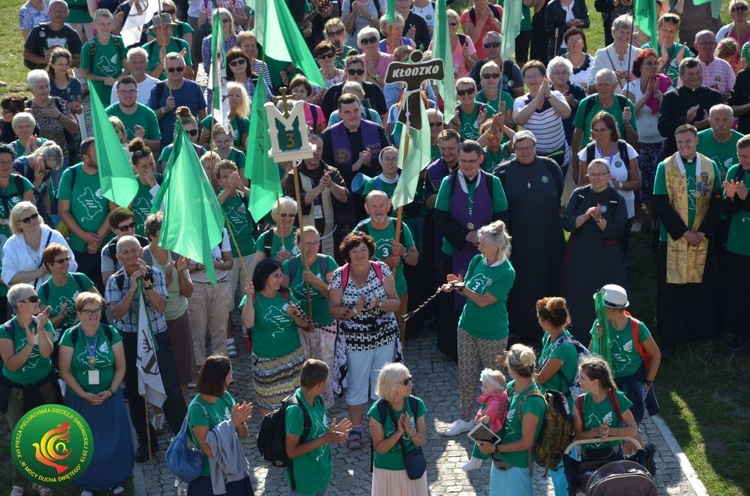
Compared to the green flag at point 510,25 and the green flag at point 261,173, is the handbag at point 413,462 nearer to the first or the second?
the green flag at point 261,173

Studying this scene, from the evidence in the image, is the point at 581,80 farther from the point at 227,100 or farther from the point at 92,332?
the point at 92,332

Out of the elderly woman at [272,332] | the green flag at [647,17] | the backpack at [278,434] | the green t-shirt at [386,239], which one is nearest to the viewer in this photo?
the backpack at [278,434]

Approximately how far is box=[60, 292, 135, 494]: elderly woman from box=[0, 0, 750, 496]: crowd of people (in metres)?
0.02

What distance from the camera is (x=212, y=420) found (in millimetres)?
8586

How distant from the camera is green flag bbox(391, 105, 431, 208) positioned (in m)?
10.9

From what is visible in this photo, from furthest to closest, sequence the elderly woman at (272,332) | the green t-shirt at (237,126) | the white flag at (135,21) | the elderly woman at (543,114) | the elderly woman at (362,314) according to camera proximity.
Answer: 1. the white flag at (135,21)
2. the green t-shirt at (237,126)
3. the elderly woman at (543,114)
4. the elderly woman at (362,314)
5. the elderly woman at (272,332)

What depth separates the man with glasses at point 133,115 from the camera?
43.5 feet

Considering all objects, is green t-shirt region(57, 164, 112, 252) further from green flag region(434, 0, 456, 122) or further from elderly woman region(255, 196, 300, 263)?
green flag region(434, 0, 456, 122)

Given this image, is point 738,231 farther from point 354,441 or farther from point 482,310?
point 354,441

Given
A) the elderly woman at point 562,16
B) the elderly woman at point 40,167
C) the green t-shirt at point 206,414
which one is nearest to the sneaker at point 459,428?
the green t-shirt at point 206,414

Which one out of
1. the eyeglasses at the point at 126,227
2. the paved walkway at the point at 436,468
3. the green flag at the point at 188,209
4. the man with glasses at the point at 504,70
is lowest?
the paved walkway at the point at 436,468

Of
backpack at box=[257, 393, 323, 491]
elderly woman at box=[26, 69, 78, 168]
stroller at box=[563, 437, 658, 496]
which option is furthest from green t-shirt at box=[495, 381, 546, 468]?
elderly woman at box=[26, 69, 78, 168]

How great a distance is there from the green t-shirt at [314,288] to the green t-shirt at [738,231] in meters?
3.99

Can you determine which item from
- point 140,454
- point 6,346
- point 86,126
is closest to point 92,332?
point 6,346
